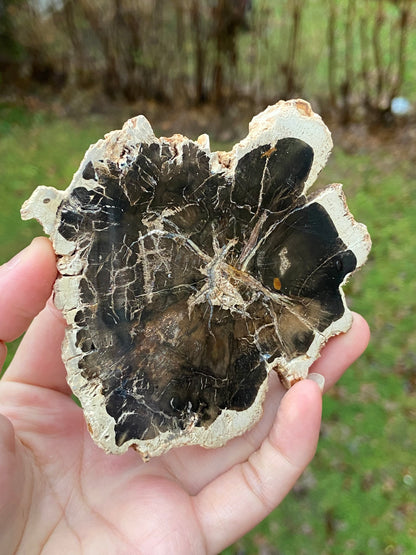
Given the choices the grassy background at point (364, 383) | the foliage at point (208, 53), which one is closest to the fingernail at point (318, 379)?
the grassy background at point (364, 383)

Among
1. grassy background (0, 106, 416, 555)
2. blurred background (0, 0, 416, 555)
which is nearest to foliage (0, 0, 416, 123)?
blurred background (0, 0, 416, 555)

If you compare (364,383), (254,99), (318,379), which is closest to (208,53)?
(254,99)

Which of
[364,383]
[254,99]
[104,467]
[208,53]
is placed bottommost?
[364,383]

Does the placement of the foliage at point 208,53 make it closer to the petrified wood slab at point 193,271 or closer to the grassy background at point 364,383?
the grassy background at point 364,383

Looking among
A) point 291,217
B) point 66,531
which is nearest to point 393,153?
point 291,217

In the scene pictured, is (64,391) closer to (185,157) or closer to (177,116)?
(185,157)

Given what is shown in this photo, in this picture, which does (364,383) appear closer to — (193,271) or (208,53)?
(193,271)
